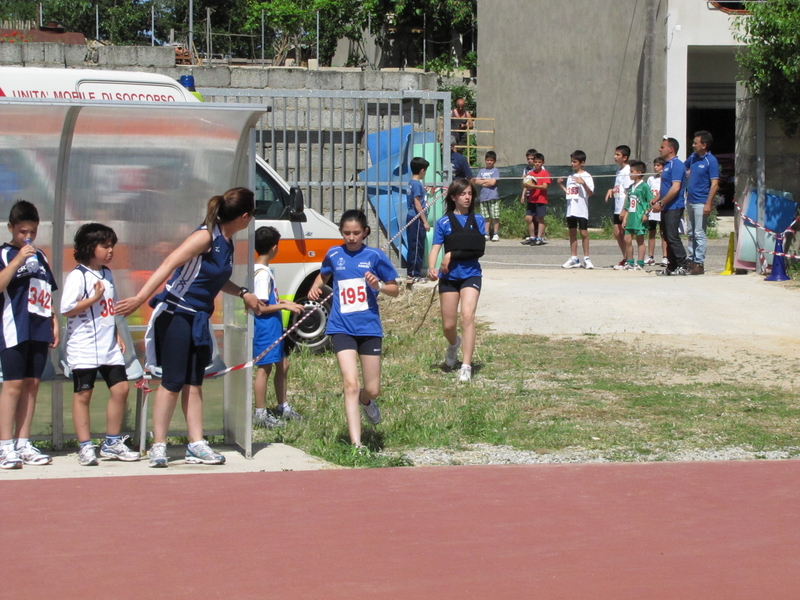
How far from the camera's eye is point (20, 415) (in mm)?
6613

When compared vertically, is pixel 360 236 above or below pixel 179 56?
below

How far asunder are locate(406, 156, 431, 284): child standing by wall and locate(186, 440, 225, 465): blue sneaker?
6.50 m

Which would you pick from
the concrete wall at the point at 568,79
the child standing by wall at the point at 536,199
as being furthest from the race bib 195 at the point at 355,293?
the concrete wall at the point at 568,79

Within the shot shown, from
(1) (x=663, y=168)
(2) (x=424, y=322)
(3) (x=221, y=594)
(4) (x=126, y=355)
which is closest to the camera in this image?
(3) (x=221, y=594)

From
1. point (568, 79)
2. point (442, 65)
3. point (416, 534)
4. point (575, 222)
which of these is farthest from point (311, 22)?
point (416, 534)

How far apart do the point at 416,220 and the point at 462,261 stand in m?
3.45

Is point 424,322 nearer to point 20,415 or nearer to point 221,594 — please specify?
point 20,415

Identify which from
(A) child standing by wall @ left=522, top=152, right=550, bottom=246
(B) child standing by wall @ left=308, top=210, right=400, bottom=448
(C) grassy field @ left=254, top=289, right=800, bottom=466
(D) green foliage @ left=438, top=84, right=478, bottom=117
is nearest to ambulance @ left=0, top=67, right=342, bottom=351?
(C) grassy field @ left=254, top=289, right=800, bottom=466

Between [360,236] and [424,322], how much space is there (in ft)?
17.4

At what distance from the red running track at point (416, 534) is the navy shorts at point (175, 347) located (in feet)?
2.10

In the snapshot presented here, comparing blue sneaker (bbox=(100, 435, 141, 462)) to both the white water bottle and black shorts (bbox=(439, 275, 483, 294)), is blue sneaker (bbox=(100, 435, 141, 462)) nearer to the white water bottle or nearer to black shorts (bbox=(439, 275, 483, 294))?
the white water bottle

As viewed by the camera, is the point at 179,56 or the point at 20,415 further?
the point at 179,56

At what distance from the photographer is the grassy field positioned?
7.40 m

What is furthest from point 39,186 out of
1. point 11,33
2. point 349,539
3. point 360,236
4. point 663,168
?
point 11,33
